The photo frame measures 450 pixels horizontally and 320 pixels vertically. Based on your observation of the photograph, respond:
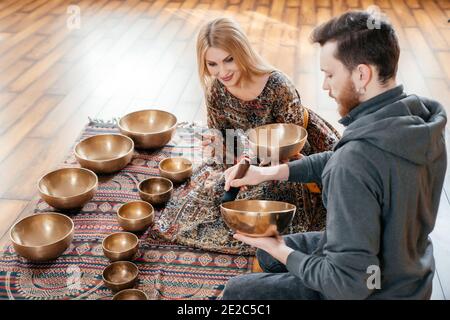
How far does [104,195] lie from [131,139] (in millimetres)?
407

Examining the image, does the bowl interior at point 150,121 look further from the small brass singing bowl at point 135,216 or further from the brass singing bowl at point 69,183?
the small brass singing bowl at point 135,216

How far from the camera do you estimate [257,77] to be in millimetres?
2443

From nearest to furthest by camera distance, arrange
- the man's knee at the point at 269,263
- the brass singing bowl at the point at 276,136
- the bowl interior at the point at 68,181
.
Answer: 1. the man's knee at the point at 269,263
2. the brass singing bowl at the point at 276,136
3. the bowl interior at the point at 68,181

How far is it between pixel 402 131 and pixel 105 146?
6.35ft

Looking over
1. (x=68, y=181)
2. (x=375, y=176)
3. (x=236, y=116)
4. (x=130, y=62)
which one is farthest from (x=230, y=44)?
(x=130, y=62)

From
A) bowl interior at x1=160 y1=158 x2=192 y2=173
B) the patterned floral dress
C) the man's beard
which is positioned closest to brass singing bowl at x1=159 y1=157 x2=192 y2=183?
bowl interior at x1=160 y1=158 x2=192 y2=173

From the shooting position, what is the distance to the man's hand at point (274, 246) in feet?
5.22

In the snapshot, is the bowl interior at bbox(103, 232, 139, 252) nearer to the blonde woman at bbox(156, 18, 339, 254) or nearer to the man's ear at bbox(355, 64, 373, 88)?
the blonde woman at bbox(156, 18, 339, 254)

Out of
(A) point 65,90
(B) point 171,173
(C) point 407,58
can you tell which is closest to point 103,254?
(B) point 171,173

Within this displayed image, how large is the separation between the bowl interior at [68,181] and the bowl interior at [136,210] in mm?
221

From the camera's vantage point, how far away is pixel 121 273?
2.19m

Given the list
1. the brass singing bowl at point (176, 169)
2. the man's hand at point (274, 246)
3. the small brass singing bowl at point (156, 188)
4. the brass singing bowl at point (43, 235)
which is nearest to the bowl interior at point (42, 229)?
the brass singing bowl at point (43, 235)

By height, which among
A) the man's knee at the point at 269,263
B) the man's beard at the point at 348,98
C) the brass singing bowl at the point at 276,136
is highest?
the man's beard at the point at 348,98

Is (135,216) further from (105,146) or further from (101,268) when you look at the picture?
(105,146)
